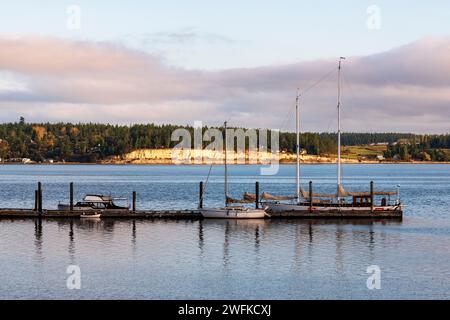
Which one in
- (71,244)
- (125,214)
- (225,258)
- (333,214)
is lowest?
(225,258)

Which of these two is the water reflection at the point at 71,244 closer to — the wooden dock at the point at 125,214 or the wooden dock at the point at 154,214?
the wooden dock at the point at 125,214

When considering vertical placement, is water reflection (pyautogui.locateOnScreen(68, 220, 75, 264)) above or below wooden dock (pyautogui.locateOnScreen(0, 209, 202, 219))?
below

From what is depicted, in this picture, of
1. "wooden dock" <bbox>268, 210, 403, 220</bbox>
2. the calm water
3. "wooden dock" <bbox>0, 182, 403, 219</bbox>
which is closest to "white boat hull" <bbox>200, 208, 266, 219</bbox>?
"wooden dock" <bbox>0, 182, 403, 219</bbox>

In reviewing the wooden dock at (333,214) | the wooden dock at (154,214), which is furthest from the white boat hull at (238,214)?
the wooden dock at (333,214)

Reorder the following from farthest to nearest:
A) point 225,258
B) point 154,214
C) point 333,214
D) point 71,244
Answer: point 333,214
point 154,214
point 71,244
point 225,258

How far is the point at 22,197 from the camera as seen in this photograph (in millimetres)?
124500

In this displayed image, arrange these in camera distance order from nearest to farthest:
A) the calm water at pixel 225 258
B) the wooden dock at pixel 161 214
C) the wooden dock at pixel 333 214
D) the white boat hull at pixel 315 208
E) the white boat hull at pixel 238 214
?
1. the calm water at pixel 225 258
2. the wooden dock at pixel 161 214
3. the white boat hull at pixel 238 214
4. the wooden dock at pixel 333 214
5. the white boat hull at pixel 315 208

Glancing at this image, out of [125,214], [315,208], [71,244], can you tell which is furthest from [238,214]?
[71,244]

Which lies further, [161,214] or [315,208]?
[315,208]

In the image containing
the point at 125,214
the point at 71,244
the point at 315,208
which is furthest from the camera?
the point at 315,208

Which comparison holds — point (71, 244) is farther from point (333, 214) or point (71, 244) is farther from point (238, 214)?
point (333, 214)

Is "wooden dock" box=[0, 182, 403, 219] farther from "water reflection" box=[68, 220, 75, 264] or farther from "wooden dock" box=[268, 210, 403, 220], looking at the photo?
"water reflection" box=[68, 220, 75, 264]
